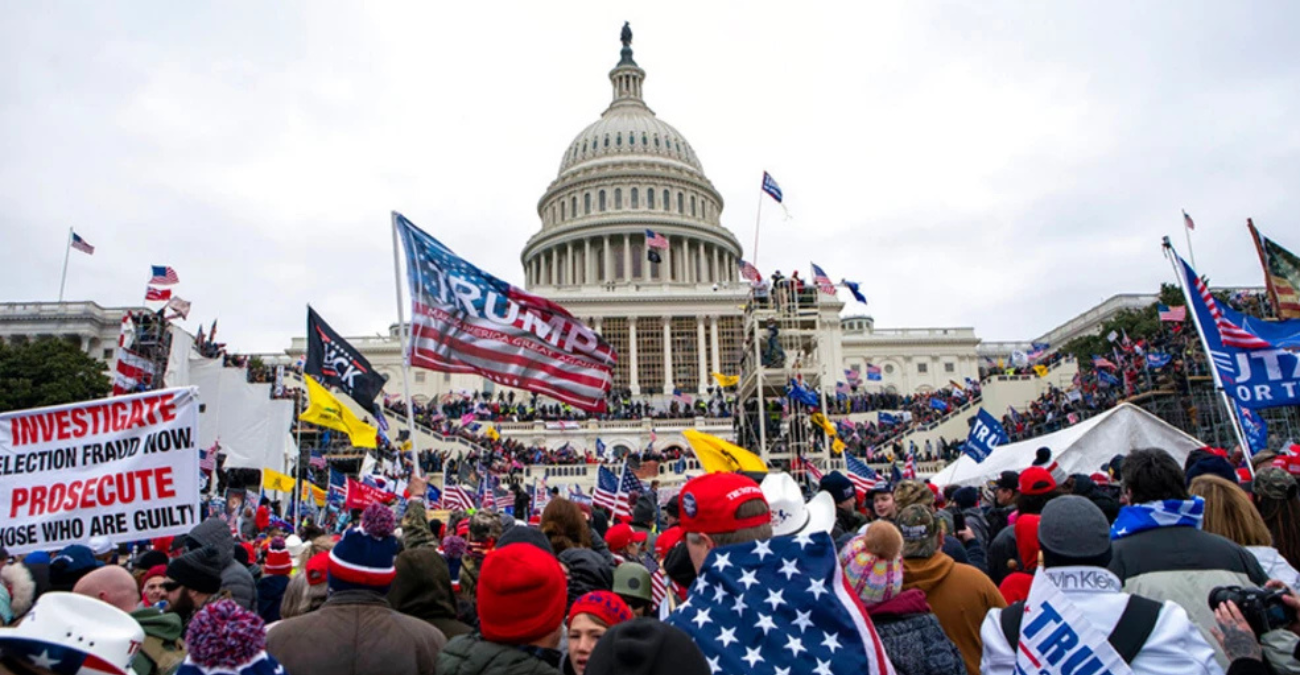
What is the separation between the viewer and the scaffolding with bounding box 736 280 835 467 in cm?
3391

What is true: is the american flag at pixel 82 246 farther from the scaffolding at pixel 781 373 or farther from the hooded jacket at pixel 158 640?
the hooded jacket at pixel 158 640

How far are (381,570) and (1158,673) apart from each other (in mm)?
3113

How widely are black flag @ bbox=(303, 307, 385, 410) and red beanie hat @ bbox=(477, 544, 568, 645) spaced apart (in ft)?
30.7

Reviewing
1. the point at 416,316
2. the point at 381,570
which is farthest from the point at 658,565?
the point at 416,316

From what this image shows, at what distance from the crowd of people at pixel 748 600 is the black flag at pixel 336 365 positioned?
697 cm

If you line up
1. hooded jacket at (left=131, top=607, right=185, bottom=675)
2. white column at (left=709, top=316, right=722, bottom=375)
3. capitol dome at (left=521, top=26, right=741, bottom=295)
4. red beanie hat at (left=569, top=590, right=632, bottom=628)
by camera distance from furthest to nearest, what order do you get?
capitol dome at (left=521, top=26, right=741, bottom=295), white column at (left=709, top=316, right=722, bottom=375), hooded jacket at (left=131, top=607, right=185, bottom=675), red beanie hat at (left=569, top=590, right=632, bottom=628)

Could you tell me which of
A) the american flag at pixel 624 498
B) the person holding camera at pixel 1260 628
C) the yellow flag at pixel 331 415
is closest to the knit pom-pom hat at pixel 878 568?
the person holding camera at pixel 1260 628

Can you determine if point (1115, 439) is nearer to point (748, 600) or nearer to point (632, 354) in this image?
point (748, 600)

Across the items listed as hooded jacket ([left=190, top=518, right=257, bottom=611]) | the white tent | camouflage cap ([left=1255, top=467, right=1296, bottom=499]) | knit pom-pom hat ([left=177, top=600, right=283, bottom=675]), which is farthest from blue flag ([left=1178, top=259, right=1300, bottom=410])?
knit pom-pom hat ([left=177, top=600, right=283, bottom=675])

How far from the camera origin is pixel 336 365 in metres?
12.5

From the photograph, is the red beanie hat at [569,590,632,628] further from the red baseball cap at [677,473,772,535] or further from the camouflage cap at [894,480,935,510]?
the camouflage cap at [894,480,935,510]

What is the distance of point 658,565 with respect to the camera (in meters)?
5.63

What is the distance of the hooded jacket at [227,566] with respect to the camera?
5410mm

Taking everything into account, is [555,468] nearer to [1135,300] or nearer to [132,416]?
[132,416]
